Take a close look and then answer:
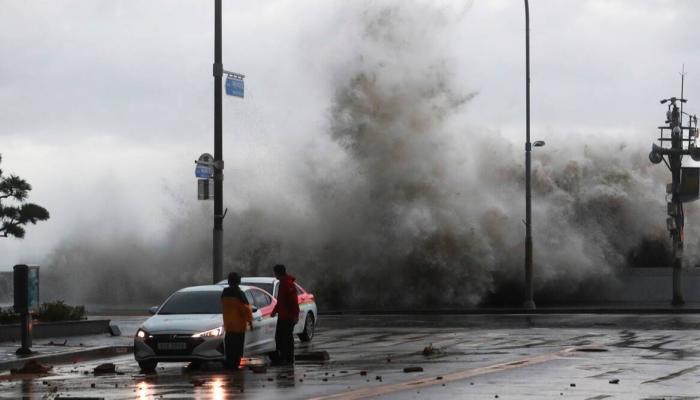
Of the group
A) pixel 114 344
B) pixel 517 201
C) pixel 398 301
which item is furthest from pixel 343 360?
pixel 517 201

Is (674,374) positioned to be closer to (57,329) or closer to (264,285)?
(264,285)

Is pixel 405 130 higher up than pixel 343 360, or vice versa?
pixel 405 130

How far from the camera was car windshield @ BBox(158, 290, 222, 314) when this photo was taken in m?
20.8

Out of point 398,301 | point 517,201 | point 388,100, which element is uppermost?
point 388,100

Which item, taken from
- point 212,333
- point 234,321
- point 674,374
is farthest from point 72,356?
point 674,374

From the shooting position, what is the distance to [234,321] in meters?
19.2

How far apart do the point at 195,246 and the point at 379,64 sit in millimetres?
11476

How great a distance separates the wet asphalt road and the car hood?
64 cm

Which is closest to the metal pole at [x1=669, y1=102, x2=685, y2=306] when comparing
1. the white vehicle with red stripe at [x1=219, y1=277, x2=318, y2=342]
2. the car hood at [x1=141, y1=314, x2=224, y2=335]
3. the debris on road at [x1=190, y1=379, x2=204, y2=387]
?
the white vehicle with red stripe at [x1=219, y1=277, x2=318, y2=342]

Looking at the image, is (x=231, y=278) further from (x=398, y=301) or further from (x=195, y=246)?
(x=195, y=246)

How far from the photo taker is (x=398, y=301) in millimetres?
49375

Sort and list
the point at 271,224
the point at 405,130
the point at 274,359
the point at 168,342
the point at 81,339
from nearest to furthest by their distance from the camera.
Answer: the point at 168,342, the point at 274,359, the point at 81,339, the point at 405,130, the point at 271,224

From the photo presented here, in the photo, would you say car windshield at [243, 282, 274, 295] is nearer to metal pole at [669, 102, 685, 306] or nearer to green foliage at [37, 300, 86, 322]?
green foliage at [37, 300, 86, 322]

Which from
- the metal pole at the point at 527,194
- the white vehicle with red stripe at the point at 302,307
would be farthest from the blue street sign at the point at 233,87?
the metal pole at the point at 527,194
